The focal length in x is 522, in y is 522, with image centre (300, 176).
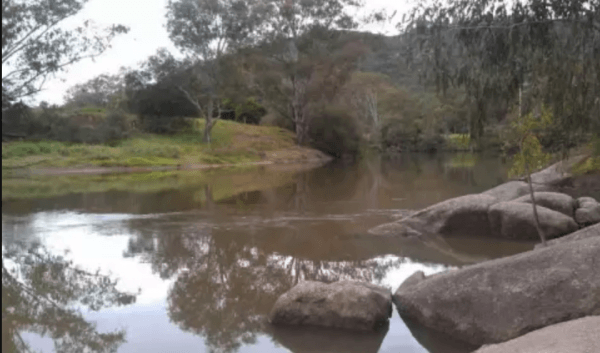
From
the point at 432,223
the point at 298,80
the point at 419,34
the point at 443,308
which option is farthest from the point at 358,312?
the point at 298,80

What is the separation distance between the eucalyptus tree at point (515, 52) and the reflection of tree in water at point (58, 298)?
14.7ft

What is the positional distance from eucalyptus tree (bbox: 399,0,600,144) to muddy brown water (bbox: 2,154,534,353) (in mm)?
2688

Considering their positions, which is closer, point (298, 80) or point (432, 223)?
point (432, 223)

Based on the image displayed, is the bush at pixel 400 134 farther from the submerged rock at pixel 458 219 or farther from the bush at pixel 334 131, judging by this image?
the submerged rock at pixel 458 219

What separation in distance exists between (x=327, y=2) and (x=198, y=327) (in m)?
37.6

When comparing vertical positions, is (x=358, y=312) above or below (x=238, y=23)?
below

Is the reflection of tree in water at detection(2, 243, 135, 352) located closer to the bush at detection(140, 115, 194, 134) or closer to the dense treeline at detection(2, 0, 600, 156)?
the dense treeline at detection(2, 0, 600, 156)

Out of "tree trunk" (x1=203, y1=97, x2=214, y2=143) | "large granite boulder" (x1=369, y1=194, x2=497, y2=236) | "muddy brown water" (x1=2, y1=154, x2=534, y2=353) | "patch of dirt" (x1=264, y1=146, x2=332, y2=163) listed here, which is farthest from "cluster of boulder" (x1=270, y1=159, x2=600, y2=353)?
"tree trunk" (x1=203, y1=97, x2=214, y2=143)

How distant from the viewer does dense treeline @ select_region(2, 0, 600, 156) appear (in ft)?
19.2

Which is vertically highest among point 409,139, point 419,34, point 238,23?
point 238,23

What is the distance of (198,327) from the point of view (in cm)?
509

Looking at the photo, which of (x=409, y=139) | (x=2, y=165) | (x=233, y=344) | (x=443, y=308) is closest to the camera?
(x=2, y=165)

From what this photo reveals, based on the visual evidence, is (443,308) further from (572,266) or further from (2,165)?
(2,165)

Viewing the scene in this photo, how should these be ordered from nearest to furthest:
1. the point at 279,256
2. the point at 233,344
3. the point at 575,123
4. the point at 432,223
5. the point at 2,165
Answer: the point at 2,165, the point at 233,344, the point at 575,123, the point at 279,256, the point at 432,223
